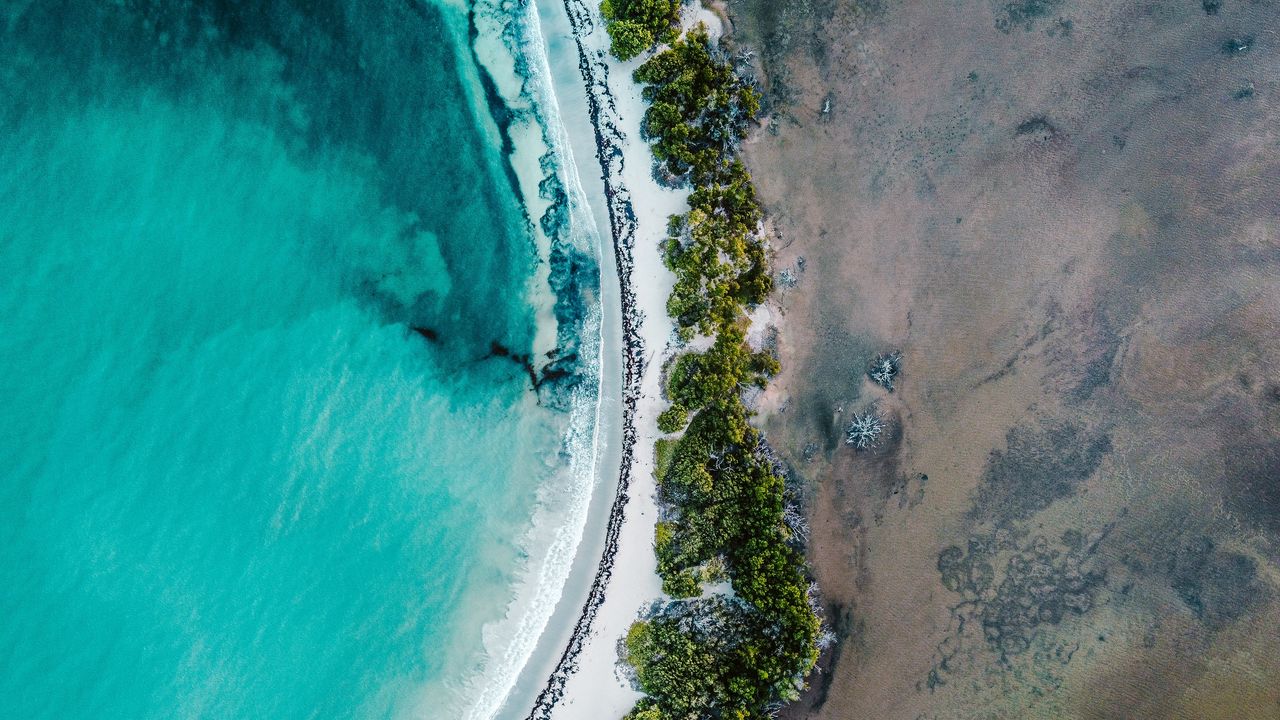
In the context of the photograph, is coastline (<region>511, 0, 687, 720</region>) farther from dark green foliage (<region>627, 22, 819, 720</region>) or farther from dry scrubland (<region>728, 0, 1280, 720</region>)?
dry scrubland (<region>728, 0, 1280, 720</region>)

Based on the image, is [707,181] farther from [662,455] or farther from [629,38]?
[662,455]

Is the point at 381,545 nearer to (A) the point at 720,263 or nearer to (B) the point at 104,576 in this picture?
(B) the point at 104,576

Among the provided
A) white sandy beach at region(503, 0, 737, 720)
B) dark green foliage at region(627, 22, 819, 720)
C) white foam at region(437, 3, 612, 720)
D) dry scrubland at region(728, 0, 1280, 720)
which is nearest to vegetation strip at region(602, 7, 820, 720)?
dark green foliage at region(627, 22, 819, 720)

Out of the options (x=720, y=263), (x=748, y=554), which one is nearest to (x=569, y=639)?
(x=748, y=554)

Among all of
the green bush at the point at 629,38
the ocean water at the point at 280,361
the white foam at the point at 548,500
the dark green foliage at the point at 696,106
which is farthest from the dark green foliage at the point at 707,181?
the ocean water at the point at 280,361

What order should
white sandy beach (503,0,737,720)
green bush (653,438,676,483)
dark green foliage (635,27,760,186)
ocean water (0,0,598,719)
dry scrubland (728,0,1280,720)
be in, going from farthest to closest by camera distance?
ocean water (0,0,598,719)
white sandy beach (503,0,737,720)
green bush (653,438,676,483)
dark green foliage (635,27,760,186)
dry scrubland (728,0,1280,720)

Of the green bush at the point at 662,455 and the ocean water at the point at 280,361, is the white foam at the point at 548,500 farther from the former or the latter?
the green bush at the point at 662,455
